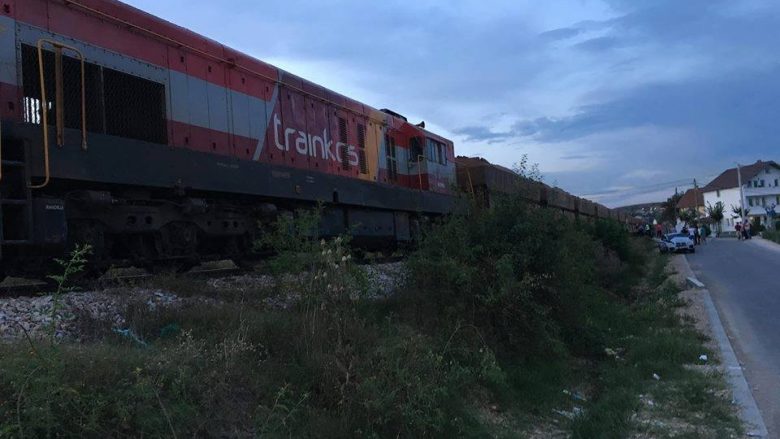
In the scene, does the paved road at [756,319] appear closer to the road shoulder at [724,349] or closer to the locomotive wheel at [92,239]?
the road shoulder at [724,349]

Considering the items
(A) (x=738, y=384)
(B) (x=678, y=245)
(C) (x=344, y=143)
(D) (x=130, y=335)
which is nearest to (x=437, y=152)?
(C) (x=344, y=143)

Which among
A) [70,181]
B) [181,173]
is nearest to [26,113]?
[70,181]

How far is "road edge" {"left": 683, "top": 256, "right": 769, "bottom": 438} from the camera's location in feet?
18.0

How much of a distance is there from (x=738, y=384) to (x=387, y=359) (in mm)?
4484

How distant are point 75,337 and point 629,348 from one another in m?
7.09

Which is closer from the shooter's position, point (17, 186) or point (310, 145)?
point (17, 186)

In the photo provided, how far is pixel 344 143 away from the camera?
12641mm

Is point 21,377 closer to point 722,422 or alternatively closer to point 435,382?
point 435,382

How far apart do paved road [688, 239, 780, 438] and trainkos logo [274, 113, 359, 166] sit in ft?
25.2

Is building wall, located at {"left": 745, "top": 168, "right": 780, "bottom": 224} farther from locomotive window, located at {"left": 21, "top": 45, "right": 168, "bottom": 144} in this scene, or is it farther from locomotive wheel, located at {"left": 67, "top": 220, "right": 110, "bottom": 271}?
locomotive wheel, located at {"left": 67, "top": 220, "right": 110, "bottom": 271}

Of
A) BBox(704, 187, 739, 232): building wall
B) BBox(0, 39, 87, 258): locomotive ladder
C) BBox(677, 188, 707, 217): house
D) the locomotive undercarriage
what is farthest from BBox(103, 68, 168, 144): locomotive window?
BBox(677, 188, 707, 217): house

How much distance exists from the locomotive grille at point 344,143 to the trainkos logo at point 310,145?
21 mm

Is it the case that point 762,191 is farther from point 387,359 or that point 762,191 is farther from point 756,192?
point 387,359

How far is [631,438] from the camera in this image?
532 cm
